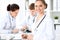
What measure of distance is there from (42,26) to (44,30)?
0.05m

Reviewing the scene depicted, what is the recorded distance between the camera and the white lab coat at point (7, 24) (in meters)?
1.48

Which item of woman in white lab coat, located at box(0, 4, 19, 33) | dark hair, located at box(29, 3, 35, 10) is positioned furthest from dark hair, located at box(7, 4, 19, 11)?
dark hair, located at box(29, 3, 35, 10)

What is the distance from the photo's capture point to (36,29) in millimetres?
1457

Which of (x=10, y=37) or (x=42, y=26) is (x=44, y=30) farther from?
(x=10, y=37)

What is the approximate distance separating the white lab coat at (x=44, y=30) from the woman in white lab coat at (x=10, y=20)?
0.25 meters

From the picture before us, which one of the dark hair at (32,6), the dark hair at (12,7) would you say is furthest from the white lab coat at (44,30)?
the dark hair at (12,7)

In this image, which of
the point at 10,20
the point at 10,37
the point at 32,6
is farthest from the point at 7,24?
the point at 32,6

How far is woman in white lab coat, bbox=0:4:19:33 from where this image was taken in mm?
1475

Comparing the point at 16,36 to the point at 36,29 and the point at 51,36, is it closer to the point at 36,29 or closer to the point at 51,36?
the point at 36,29

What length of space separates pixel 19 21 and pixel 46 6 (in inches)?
14.4

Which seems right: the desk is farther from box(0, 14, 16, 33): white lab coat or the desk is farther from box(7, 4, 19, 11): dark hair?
box(7, 4, 19, 11): dark hair

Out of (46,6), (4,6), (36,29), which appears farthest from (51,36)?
(4,6)

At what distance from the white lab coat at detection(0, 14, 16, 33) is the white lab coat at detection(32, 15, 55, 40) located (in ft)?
0.82

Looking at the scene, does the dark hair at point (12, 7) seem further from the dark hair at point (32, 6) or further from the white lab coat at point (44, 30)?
the white lab coat at point (44, 30)
